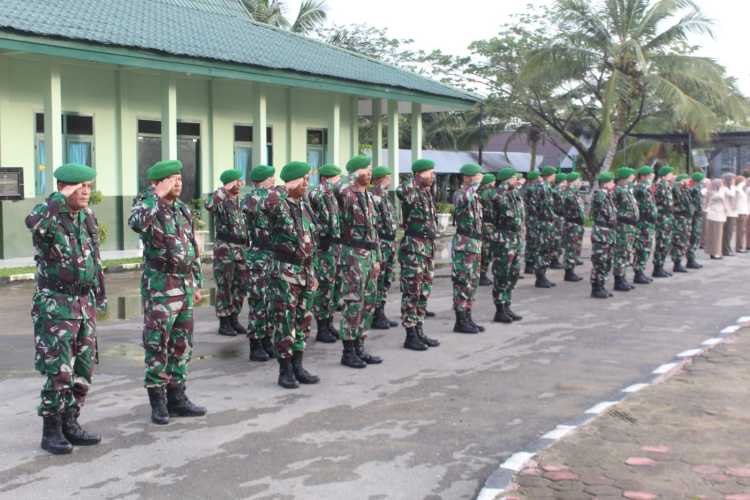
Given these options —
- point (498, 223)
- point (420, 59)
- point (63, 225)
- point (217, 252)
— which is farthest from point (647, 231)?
point (420, 59)

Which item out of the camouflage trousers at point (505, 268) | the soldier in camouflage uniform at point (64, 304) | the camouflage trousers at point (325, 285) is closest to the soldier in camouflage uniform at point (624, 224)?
the camouflage trousers at point (505, 268)

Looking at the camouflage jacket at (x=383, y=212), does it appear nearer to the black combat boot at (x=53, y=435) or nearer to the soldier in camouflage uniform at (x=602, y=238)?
the soldier in camouflage uniform at (x=602, y=238)

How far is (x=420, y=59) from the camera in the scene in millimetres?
42719

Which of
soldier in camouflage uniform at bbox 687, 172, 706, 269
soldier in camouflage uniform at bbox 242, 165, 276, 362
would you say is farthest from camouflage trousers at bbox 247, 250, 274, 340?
soldier in camouflage uniform at bbox 687, 172, 706, 269

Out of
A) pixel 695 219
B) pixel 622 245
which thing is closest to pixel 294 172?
pixel 622 245

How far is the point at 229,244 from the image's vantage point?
963cm

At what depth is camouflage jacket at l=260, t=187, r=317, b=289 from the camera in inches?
282

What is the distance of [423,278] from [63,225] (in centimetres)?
429

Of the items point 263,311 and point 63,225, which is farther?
point 263,311

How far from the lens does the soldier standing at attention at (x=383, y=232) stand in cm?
932

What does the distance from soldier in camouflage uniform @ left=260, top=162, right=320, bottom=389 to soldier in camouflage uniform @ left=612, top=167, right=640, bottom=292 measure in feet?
23.5

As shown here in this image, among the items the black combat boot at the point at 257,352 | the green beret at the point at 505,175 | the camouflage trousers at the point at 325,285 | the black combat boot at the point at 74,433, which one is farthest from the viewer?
the green beret at the point at 505,175

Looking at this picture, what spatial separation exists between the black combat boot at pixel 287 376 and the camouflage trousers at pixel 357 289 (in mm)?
881

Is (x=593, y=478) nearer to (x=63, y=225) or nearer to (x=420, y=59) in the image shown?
(x=63, y=225)
